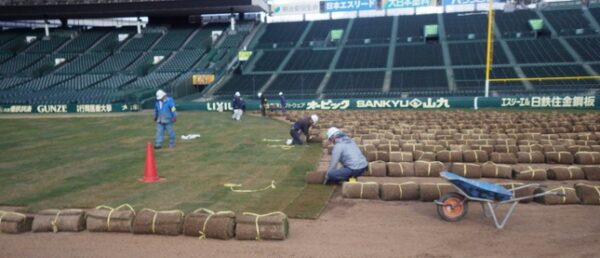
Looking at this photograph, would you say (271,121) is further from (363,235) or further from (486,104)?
(363,235)

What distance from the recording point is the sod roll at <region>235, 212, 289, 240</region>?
7117 mm

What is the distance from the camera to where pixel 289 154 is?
49.3 feet

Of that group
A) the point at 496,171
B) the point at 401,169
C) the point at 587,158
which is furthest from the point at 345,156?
the point at 587,158

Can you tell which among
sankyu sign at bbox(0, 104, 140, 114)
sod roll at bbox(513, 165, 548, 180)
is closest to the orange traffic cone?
sod roll at bbox(513, 165, 548, 180)

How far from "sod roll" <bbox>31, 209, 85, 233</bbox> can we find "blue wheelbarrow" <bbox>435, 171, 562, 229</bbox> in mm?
6385

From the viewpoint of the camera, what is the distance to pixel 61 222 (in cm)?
779

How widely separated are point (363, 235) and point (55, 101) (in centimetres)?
3955

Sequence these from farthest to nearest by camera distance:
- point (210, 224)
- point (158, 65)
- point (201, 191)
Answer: point (158, 65), point (201, 191), point (210, 224)

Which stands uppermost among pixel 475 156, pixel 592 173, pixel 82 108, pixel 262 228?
pixel 82 108

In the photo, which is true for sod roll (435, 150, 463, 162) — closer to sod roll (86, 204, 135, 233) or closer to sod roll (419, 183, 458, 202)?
sod roll (419, 183, 458, 202)

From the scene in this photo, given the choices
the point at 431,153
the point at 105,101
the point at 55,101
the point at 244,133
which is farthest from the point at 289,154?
the point at 55,101

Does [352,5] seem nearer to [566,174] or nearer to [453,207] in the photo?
[566,174]

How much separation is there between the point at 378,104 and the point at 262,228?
29.0 metres

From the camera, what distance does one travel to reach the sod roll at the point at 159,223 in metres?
7.41
